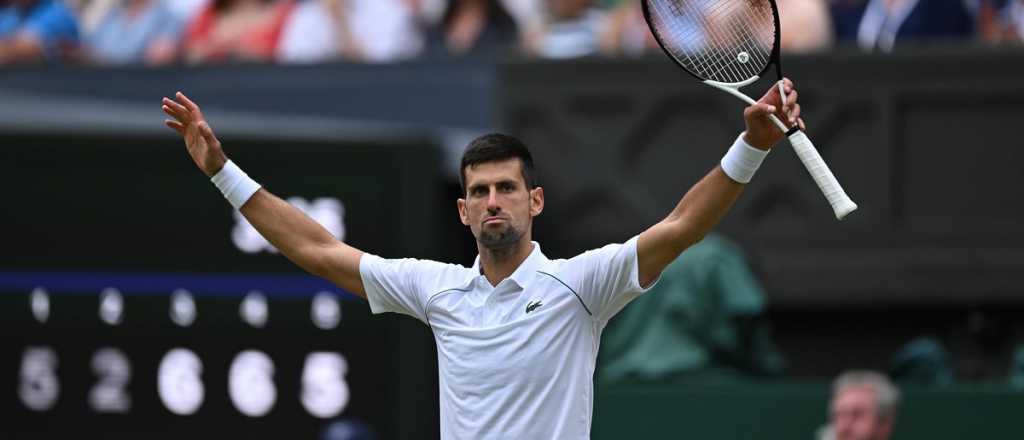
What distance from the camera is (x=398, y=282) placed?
17.3 ft

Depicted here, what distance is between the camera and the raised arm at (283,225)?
5.39m

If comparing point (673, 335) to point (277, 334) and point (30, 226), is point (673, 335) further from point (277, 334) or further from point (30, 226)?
point (30, 226)

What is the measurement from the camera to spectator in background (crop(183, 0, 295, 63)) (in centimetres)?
1095

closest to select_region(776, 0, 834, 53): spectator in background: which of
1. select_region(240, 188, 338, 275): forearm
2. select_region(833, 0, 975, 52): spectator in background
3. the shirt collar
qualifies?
select_region(833, 0, 975, 52): spectator in background

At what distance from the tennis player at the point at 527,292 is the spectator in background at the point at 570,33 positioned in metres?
4.95

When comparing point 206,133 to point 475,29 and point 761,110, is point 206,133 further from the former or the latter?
point 475,29

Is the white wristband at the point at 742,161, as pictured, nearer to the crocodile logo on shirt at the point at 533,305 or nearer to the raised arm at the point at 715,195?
the raised arm at the point at 715,195

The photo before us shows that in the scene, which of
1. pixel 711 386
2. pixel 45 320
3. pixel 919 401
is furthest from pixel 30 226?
pixel 919 401

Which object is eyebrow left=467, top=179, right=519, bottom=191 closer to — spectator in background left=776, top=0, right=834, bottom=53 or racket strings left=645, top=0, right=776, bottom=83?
racket strings left=645, top=0, right=776, bottom=83

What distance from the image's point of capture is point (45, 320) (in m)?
9.30

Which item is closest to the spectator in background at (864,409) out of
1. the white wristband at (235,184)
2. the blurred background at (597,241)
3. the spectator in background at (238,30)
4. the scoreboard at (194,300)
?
the blurred background at (597,241)

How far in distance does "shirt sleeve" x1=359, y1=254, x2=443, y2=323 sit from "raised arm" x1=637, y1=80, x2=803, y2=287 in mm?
616

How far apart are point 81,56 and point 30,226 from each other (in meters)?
2.34

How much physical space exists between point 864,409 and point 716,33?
275cm
